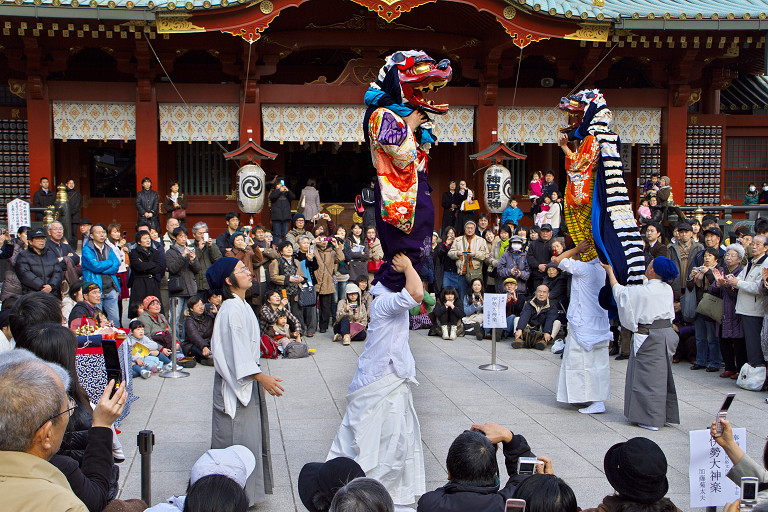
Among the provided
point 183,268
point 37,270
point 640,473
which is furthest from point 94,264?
point 640,473

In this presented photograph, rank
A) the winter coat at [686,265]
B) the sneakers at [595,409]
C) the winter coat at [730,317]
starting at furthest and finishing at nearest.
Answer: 1. the winter coat at [686,265]
2. the winter coat at [730,317]
3. the sneakers at [595,409]

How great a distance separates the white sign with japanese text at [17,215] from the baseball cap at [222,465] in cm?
1003

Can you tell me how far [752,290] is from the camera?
7.86 metres

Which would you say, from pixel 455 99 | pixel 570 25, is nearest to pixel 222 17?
pixel 455 99

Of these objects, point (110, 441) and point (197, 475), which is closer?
point (110, 441)

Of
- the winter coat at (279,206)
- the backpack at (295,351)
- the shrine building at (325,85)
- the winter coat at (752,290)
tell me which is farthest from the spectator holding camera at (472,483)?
the shrine building at (325,85)

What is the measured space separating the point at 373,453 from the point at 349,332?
6136 millimetres

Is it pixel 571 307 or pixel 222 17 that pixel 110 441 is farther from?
pixel 222 17

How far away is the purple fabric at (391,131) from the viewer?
470 cm

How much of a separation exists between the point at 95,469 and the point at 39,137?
12991 millimetres

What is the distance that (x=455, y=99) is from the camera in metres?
15.4

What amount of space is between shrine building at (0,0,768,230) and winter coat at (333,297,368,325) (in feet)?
16.4

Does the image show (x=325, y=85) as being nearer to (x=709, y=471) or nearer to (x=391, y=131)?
(x=391, y=131)

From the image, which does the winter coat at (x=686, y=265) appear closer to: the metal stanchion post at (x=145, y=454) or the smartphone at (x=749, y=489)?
the smartphone at (x=749, y=489)
